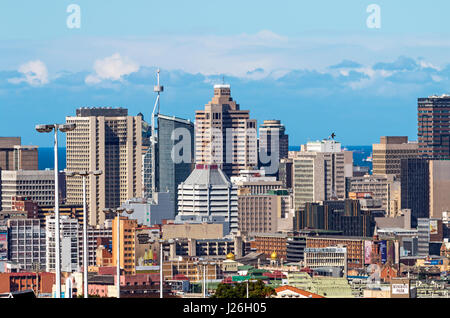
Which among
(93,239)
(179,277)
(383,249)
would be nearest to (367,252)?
(383,249)

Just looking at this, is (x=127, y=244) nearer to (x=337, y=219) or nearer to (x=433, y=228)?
(x=337, y=219)

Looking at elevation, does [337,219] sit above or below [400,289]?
above

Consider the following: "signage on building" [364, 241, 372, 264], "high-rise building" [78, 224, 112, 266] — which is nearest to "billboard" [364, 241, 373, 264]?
"signage on building" [364, 241, 372, 264]

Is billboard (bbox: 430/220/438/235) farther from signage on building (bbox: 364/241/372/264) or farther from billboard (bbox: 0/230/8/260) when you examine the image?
billboard (bbox: 0/230/8/260)

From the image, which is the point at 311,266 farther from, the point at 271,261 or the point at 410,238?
the point at 410,238

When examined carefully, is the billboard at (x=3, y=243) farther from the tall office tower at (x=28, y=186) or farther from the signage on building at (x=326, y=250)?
the tall office tower at (x=28, y=186)
